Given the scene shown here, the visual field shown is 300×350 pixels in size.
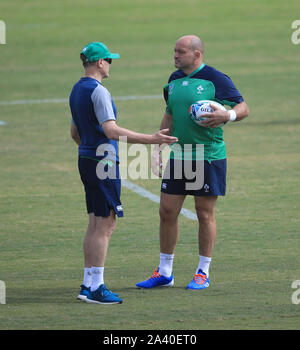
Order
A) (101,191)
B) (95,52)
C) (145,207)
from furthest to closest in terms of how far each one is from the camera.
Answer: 1. (145,207)
2. (101,191)
3. (95,52)

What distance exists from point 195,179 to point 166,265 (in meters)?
0.88

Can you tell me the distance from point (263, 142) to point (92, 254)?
9114 mm

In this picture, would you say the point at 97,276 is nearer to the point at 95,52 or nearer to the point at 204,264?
the point at 204,264

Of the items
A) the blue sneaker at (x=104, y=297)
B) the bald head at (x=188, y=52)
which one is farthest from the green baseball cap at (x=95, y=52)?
the blue sneaker at (x=104, y=297)

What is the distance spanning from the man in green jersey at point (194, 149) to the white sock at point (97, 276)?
681mm

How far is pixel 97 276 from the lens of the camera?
8.02m

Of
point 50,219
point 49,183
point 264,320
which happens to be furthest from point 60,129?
point 264,320

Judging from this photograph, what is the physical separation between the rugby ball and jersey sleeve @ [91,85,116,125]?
2.89 ft

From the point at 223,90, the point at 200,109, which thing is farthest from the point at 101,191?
the point at 223,90

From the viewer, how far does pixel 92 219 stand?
8.21 m

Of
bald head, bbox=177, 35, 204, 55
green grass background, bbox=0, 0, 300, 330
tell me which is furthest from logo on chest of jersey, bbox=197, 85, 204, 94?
green grass background, bbox=0, 0, 300, 330

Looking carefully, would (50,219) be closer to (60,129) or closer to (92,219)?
(92,219)

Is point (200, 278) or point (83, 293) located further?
point (200, 278)

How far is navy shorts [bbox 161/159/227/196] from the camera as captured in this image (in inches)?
336
